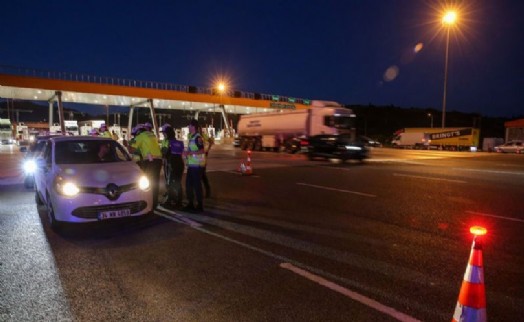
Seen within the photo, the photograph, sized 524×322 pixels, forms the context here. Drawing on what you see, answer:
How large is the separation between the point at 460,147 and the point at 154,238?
47.1m

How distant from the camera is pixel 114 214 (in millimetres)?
6344

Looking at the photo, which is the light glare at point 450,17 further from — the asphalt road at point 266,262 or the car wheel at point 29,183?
Result: the car wheel at point 29,183

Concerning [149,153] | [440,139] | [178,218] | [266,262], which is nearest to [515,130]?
[440,139]

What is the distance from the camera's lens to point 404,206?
877cm

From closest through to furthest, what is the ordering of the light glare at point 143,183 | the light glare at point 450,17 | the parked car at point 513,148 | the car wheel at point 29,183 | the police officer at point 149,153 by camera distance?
the light glare at point 143,183 < the police officer at point 149,153 < the car wheel at point 29,183 < the light glare at point 450,17 < the parked car at point 513,148

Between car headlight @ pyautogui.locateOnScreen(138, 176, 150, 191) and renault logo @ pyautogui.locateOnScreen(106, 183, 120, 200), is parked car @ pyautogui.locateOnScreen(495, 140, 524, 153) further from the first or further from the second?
renault logo @ pyautogui.locateOnScreen(106, 183, 120, 200)

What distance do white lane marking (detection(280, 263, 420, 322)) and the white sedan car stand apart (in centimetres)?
301

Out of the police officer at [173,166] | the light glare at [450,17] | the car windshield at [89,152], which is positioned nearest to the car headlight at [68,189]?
the car windshield at [89,152]

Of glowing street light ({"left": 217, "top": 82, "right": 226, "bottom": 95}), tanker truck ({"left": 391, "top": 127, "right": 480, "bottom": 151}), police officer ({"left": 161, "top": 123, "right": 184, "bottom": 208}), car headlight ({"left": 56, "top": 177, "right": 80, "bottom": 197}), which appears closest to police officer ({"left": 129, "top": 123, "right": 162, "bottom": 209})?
police officer ({"left": 161, "top": 123, "right": 184, "bottom": 208})

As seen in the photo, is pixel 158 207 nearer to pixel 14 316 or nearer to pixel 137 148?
pixel 137 148

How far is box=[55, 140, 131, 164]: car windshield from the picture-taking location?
7.54 metres

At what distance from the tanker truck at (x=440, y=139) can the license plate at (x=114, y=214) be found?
4096cm

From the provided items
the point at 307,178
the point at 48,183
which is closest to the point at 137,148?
the point at 48,183

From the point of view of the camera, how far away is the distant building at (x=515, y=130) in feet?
148
